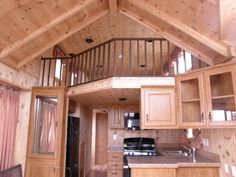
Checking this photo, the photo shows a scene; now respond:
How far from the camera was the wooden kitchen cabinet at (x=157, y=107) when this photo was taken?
137 inches

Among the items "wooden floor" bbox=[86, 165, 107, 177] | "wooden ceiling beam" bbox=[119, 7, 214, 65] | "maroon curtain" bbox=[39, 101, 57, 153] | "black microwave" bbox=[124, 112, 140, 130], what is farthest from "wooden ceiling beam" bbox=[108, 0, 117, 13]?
"wooden floor" bbox=[86, 165, 107, 177]

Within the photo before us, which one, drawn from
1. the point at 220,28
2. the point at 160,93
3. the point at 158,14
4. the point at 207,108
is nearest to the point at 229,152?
the point at 207,108

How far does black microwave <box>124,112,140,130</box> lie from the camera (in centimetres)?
582

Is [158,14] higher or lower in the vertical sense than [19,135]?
higher

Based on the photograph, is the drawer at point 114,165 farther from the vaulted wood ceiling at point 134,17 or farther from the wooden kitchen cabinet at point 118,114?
the vaulted wood ceiling at point 134,17

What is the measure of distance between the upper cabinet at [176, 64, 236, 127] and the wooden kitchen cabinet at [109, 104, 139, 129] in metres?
2.82

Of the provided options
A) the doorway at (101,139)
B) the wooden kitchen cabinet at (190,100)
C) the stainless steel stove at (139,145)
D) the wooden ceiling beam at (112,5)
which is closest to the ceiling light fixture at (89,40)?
the wooden ceiling beam at (112,5)

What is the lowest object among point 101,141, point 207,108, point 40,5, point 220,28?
point 101,141

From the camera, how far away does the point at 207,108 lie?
Result: 2908mm

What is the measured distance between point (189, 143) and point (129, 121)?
175cm

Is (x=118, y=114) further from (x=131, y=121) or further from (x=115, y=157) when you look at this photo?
(x=115, y=157)

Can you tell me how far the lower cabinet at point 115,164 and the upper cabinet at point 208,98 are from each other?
2759mm

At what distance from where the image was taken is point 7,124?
3533mm

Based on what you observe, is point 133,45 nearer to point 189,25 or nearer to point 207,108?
point 189,25
